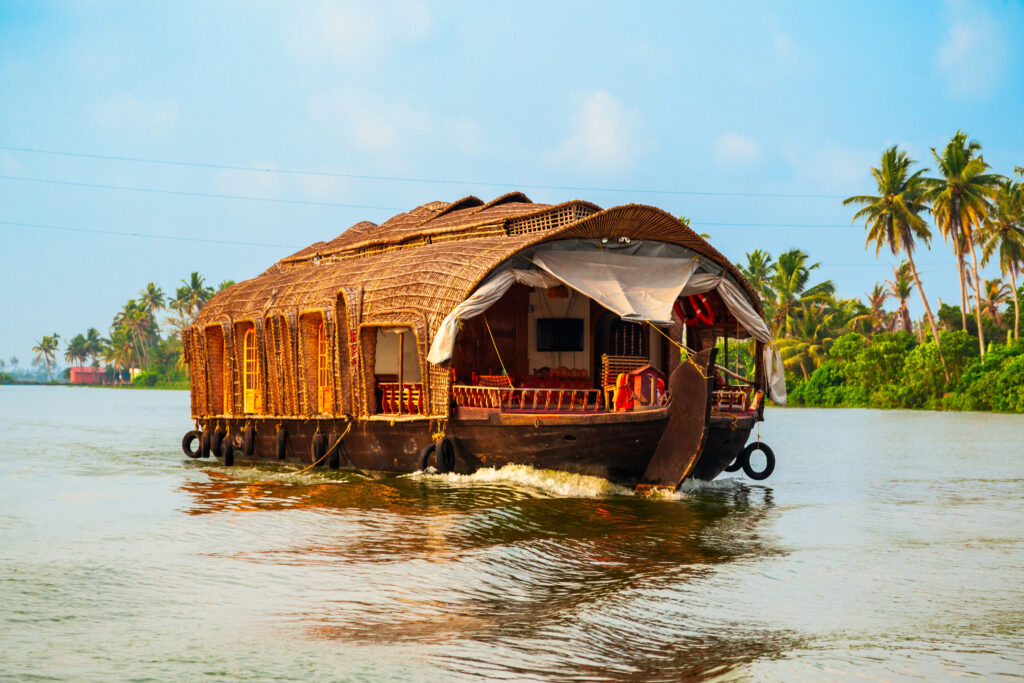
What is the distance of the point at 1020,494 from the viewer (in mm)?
13508

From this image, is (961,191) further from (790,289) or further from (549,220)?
(549,220)

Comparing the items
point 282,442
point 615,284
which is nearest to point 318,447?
point 282,442

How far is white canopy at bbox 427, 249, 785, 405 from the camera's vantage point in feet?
36.9

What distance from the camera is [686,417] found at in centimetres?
1028

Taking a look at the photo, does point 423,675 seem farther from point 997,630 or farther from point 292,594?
point 997,630

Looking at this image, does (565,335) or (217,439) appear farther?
(217,439)

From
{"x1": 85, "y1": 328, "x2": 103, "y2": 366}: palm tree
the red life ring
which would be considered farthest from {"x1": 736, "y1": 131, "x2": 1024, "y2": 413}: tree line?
{"x1": 85, "y1": 328, "x2": 103, "y2": 366}: palm tree

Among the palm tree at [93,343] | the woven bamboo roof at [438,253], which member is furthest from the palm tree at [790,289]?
the palm tree at [93,343]

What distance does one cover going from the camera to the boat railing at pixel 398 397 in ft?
42.8

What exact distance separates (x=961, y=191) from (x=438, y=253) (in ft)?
98.4

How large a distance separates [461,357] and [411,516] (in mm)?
3243

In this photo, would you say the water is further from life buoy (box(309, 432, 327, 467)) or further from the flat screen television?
the flat screen television

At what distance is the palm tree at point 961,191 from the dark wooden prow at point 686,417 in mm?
29344

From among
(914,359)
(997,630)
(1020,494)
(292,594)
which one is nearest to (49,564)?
(292,594)
